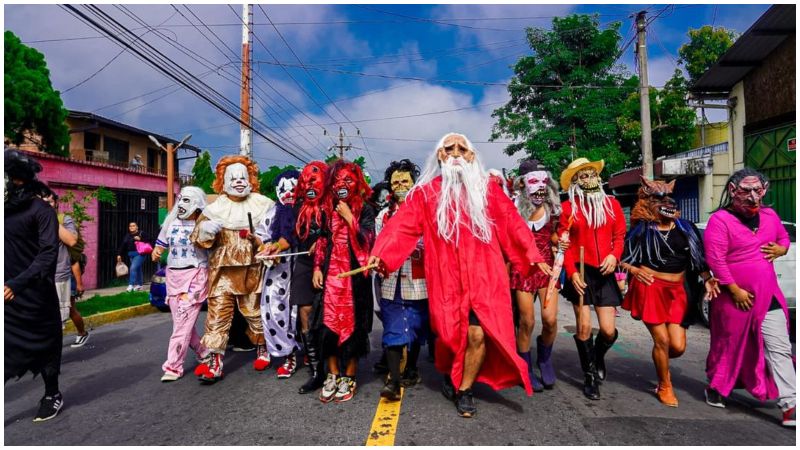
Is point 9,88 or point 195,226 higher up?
point 9,88

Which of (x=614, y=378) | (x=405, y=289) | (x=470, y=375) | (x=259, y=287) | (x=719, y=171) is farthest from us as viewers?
(x=719, y=171)

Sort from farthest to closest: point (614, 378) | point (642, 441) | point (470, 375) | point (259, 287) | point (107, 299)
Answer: point (107, 299)
point (259, 287)
point (614, 378)
point (470, 375)
point (642, 441)

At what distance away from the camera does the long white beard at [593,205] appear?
4.18 meters

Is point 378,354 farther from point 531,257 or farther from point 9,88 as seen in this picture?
point 9,88

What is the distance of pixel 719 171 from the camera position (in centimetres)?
1391

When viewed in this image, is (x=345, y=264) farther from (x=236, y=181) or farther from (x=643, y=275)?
(x=643, y=275)

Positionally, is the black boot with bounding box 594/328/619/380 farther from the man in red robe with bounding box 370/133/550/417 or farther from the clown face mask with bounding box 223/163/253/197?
the clown face mask with bounding box 223/163/253/197

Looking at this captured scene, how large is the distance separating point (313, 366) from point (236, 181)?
1.89 meters

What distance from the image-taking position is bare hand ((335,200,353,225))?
4.07 m

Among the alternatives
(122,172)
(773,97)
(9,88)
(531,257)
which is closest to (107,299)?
(9,88)

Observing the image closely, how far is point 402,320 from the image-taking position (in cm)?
388

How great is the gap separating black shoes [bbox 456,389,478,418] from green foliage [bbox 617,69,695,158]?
1687 cm

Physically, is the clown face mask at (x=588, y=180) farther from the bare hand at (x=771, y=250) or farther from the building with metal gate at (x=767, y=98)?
the building with metal gate at (x=767, y=98)

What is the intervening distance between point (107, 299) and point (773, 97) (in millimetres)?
15030
